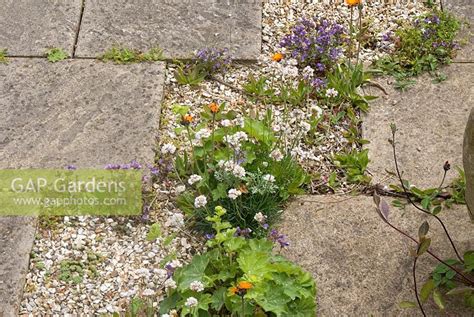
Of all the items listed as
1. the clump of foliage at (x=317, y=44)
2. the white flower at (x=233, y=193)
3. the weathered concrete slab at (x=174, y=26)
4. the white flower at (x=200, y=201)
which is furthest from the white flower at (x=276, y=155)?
the weathered concrete slab at (x=174, y=26)

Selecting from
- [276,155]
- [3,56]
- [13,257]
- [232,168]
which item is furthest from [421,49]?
[13,257]

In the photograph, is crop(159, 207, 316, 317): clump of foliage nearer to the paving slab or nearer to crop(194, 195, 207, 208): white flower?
crop(194, 195, 207, 208): white flower

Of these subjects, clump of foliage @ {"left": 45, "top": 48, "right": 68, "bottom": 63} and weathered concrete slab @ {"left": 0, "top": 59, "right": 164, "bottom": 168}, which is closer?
weathered concrete slab @ {"left": 0, "top": 59, "right": 164, "bottom": 168}

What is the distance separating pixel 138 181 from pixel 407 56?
176 centimetres

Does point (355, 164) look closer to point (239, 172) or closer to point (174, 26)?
point (239, 172)

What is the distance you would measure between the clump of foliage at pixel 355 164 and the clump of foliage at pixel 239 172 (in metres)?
0.22

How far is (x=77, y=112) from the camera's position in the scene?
13.6ft

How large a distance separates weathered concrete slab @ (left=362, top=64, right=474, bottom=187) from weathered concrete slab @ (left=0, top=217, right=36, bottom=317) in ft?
5.60

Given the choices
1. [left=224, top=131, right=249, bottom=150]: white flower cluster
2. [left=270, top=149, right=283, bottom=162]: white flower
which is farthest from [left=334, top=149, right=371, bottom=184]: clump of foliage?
[left=224, top=131, right=249, bottom=150]: white flower cluster

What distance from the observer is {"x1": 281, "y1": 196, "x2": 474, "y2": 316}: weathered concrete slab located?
334cm

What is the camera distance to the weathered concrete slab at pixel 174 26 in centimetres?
454

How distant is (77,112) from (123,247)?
0.92 meters

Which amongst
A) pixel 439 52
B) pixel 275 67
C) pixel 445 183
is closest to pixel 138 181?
pixel 275 67

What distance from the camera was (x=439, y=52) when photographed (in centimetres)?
444
